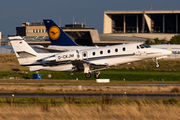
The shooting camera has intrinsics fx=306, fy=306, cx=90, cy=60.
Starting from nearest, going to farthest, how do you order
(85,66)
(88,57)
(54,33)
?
1. (85,66)
2. (88,57)
3. (54,33)

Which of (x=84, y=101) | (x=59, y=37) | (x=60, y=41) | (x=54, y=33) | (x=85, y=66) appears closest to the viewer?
(x=84, y=101)

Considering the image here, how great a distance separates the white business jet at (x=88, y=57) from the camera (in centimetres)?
3579

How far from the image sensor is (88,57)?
36750 millimetres

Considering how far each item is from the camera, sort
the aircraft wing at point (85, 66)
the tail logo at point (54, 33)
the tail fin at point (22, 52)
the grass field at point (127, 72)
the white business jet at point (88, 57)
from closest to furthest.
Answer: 1. the aircraft wing at point (85, 66)
2. the white business jet at point (88, 57)
3. the tail fin at point (22, 52)
4. the tail logo at point (54, 33)
5. the grass field at point (127, 72)

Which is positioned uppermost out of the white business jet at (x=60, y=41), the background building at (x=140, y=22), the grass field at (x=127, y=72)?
the background building at (x=140, y=22)

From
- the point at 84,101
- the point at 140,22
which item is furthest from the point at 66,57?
the point at 140,22

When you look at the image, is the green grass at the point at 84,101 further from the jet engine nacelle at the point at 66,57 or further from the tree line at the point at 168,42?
the tree line at the point at 168,42

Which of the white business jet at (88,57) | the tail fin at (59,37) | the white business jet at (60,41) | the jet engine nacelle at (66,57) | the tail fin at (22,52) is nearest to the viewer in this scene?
the white business jet at (88,57)

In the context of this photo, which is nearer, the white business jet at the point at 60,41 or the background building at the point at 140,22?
the white business jet at the point at 60,41

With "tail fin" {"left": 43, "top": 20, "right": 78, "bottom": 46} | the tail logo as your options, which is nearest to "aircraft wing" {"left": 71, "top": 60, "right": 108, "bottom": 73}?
"tail fin" {"left": 43, "top": 20, "right": 78, "bottom": 46}

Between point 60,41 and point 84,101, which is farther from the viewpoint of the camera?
point 60,41

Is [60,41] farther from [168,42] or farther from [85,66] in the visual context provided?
[168,42]

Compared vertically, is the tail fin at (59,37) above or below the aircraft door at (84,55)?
above

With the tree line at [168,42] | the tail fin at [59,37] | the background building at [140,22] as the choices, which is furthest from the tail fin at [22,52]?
the background building at [140,22]
